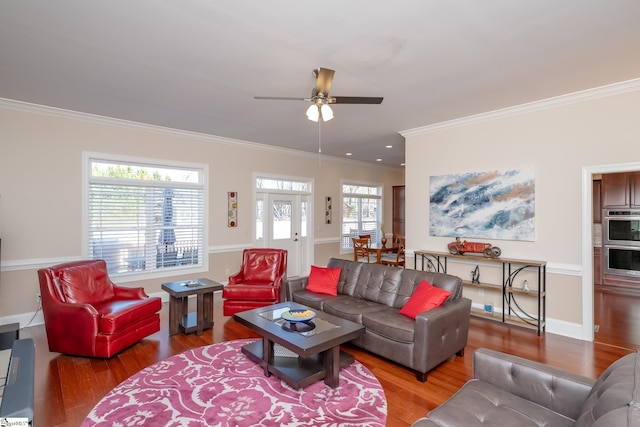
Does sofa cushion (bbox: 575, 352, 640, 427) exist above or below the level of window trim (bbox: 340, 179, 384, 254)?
below

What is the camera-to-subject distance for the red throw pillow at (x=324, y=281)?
4254mm

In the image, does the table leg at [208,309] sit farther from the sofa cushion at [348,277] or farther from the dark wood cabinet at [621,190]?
the dark wood cabinet at [621,190]

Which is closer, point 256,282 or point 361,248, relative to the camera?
point 256,282

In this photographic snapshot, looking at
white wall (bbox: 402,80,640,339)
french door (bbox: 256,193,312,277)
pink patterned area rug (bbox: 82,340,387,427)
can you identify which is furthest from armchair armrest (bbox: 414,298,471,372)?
french door (bbox: 256,193,312,277)

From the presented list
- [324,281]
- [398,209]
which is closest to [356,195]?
[398,209]

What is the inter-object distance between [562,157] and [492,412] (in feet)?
11.9

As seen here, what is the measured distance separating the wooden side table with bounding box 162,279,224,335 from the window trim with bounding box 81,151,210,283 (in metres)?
1.40

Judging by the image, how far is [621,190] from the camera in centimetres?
595

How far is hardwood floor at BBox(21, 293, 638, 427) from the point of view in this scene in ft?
8.16

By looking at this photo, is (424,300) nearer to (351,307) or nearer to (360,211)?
(351,307)

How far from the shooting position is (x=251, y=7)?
89.1 inches

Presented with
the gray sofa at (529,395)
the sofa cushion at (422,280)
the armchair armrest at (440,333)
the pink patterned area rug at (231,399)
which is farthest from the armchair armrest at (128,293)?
the gray sofa at (529,395)

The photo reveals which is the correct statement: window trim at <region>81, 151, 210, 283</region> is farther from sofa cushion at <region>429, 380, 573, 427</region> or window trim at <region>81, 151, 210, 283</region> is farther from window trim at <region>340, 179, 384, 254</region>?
sofa cushion at <region>429, 380, 573, 427</region>

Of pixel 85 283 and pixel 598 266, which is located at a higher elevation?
pixel 85 283
